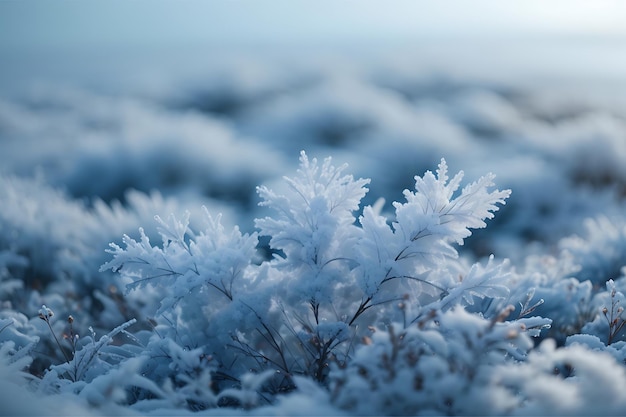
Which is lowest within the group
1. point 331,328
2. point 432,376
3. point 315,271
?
point 432,376

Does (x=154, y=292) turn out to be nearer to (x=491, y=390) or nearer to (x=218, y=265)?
(x=218, y=265)

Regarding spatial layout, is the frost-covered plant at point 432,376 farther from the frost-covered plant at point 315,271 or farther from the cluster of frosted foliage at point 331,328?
the frost-covered plant at point 315,271

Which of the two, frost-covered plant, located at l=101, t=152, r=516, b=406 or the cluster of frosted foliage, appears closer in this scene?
the cluster of frosted foliage

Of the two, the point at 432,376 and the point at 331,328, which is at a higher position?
the point at 331,328

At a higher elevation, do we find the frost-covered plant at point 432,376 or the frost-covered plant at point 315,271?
the frost-covered plant at point 315,271

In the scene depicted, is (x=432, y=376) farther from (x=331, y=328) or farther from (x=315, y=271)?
(x=315, y=271)

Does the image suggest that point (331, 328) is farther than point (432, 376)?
Yes

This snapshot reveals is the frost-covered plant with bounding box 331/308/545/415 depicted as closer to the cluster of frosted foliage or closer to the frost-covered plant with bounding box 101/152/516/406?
the cluster of frosted foliage

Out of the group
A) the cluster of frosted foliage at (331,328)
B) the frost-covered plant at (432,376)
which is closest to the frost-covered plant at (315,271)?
the cluster of frosted foliage at (331,328)

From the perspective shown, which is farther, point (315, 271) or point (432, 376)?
point (315, 271)

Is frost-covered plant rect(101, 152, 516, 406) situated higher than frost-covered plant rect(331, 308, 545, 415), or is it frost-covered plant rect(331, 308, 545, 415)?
frost-covered plant rect(101, 152, 516, 406)

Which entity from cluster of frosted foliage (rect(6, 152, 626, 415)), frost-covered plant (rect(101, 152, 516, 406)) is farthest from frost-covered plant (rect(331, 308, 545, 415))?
frost-covered plant (rect(101, 152, 516, 406))

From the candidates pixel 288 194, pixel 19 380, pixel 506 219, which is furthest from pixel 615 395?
pixel 506 219
